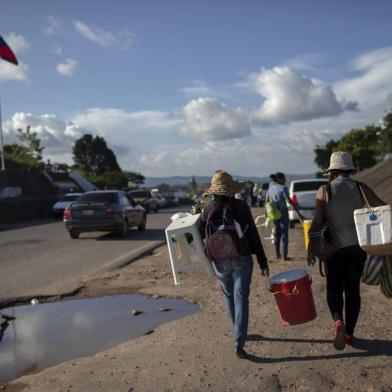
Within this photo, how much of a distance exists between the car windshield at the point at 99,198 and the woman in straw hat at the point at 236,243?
41.1 feet

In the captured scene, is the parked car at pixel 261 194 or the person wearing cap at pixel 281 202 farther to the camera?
the parked car at pixel 261 194

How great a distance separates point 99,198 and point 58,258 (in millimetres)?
4823

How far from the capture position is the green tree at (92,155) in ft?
359

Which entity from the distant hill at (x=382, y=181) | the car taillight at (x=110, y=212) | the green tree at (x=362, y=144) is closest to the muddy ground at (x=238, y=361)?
the distant hill at (x=382, y=181)

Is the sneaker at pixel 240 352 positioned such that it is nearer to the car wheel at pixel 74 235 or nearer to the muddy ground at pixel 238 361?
the muddy ground at pixel 238 361

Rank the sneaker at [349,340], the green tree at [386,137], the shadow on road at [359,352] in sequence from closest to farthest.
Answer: the shadow on road at [359,352] < the sneaker at [349,340] < the green tree at [386,137]

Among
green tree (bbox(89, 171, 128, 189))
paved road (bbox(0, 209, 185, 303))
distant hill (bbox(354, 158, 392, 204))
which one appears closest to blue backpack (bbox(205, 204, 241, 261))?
paved road (bbox(0, 209, 185, 303))

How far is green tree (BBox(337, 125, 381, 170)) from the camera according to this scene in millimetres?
70812

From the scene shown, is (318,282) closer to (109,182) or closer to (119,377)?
(119,377)

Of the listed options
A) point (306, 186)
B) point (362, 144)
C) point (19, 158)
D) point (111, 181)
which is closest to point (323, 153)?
point (362, 144)

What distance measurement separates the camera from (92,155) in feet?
360

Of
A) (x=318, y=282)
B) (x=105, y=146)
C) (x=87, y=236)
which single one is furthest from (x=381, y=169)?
(x=105, y=146)

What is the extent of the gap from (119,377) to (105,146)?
353 ft

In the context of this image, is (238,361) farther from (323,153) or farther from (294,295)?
(323,153)
